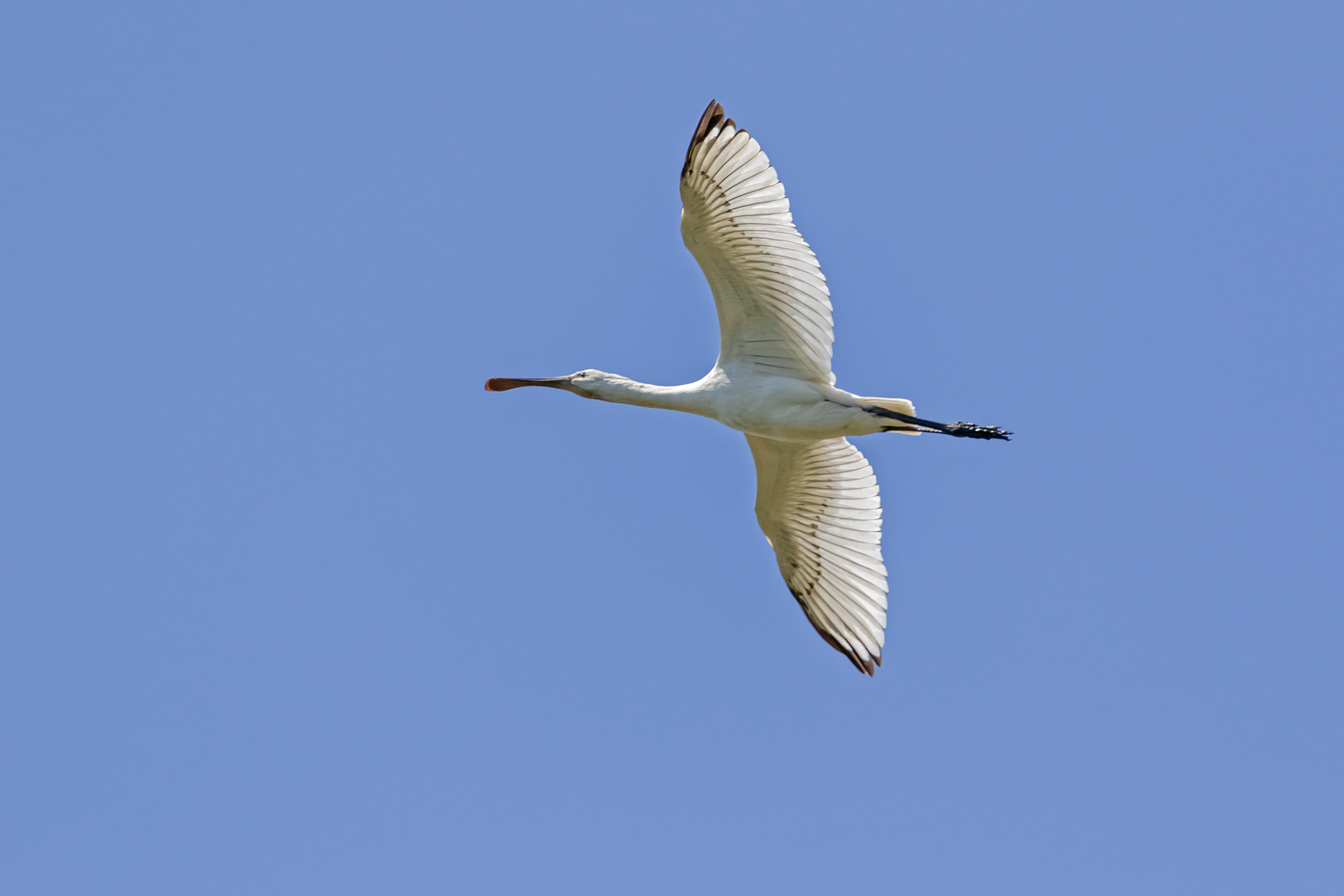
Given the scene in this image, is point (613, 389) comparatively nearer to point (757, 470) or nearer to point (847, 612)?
point (757, 470)

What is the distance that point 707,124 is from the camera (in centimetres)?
1362

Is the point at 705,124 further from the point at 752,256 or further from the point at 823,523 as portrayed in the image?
the point at 823,523

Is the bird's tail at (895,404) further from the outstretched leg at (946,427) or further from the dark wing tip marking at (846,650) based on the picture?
the dark wing tip marking at (846,650)

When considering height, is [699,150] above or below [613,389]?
above

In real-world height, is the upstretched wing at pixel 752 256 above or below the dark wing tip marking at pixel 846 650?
above

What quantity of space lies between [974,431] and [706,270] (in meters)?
2.92

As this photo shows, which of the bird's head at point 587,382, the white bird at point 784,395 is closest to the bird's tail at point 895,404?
the white bird at point 784,395

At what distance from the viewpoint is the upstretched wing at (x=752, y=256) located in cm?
1368

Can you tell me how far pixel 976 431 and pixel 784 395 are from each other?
6.51 ft

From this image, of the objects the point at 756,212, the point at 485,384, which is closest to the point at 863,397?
the point at 756,212

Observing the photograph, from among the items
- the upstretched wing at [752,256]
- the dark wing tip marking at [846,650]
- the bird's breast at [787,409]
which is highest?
the upstretched wing at [752,256]

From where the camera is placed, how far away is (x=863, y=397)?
1444 centimetres

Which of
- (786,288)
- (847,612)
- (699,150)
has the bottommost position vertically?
(847,612)

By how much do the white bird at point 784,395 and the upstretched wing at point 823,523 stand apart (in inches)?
0.4
